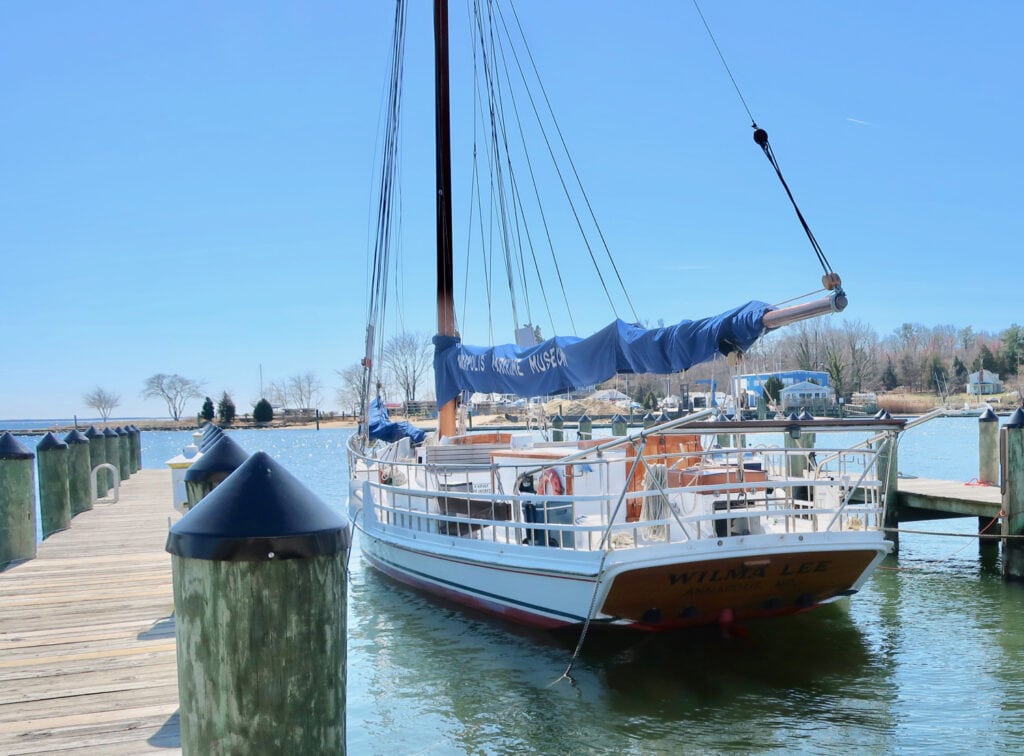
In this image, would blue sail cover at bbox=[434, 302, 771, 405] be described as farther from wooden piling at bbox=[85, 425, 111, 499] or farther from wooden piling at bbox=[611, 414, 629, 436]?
wooden piling at bbox=[611, 414, 629, 436]

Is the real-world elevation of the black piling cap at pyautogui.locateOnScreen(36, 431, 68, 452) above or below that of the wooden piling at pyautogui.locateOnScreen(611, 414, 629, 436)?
above

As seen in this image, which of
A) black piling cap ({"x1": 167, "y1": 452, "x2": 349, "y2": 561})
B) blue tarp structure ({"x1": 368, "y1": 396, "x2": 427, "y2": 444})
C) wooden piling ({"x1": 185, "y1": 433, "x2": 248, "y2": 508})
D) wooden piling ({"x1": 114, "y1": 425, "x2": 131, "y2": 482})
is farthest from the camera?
wooden piling ({"x1": 114, "y1": 425, "x2": 131, "y2": 482})

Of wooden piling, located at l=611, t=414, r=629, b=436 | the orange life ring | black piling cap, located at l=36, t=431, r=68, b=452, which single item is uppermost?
black piling cap, located at l=36, t=431, r=68, b=452

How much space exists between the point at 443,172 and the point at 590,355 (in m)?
8.98

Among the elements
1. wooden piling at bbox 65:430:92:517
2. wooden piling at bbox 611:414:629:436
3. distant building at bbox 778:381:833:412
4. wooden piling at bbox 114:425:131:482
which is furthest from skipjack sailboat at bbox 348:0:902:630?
distant building at bbox 778:381:833:412

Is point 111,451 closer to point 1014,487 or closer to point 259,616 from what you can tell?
point 1014,487

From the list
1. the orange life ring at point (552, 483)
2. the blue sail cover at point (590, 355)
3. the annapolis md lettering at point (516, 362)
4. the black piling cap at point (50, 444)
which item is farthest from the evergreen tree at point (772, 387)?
the black piling cap at point (50, 444)

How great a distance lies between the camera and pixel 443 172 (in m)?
19.9

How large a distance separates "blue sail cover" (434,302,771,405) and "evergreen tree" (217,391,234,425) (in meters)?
99.2

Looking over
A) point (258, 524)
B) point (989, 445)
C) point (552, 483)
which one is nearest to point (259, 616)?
point (258, 524)

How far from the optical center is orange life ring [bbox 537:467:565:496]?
11609mm

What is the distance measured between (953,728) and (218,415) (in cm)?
11131

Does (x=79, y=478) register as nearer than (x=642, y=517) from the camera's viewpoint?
No

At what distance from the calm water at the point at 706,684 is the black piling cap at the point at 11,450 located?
15.4ft
